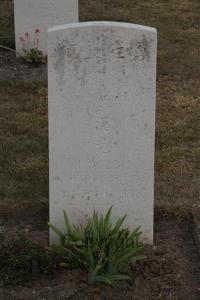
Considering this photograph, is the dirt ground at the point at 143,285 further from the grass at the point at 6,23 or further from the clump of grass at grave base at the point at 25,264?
the grass at the point at 6,23

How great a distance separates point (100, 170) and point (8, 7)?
300 inches

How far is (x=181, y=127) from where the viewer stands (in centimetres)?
718

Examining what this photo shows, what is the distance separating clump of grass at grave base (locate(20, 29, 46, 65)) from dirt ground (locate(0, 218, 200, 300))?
4.76m

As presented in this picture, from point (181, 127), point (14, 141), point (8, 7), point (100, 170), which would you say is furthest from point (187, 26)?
point (100, 170)

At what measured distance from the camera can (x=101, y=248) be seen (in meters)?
4.32

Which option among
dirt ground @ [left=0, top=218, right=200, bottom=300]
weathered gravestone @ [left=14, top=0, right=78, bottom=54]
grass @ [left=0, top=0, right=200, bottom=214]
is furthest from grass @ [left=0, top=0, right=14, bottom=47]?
dirt ground @ [left=0, top=218, right=200, bottom=300]

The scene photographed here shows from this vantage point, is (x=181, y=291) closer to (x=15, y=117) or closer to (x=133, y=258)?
(x=133, y=258)

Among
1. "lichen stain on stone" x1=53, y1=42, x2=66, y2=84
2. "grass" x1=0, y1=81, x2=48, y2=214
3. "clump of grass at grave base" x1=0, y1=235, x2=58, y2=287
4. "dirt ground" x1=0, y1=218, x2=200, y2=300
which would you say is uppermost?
"lichen stain on stone" x1=53, y1=42, x2=66, y2=84

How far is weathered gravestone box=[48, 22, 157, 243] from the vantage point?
4.32m

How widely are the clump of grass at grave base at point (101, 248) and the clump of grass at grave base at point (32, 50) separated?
475 centimetres

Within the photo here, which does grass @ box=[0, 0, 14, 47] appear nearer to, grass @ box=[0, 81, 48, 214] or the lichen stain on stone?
grass @ box=[0, 81, 48, 214]

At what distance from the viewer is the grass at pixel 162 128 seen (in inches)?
222

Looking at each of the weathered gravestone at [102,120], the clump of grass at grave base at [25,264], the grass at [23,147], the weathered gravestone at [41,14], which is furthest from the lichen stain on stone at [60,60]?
the weathered gravestone at [41,14]

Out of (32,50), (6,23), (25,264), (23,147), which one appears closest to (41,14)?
(32,50)
